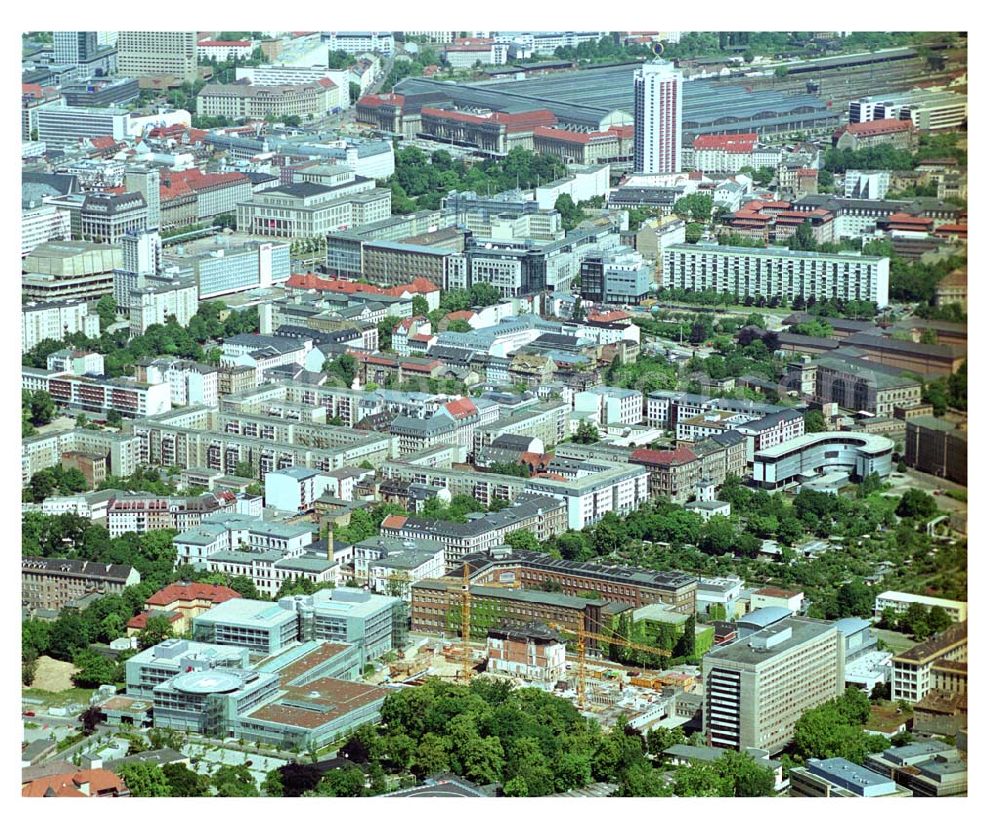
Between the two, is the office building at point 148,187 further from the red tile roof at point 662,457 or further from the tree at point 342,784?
the tree at point 342,784

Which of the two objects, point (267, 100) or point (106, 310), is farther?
point (267, 100)

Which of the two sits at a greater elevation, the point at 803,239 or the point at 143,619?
the point at 803,239

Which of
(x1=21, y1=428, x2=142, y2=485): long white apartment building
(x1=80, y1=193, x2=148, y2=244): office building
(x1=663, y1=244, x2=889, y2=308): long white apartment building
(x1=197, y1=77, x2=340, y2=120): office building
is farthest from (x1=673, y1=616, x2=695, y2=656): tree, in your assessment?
(x1=197, y1=77, x2=340, y2=120): office building

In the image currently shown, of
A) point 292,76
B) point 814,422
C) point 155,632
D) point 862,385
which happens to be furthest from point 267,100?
point 155,632

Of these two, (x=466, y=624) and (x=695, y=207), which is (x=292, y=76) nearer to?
(x=695, y=207)

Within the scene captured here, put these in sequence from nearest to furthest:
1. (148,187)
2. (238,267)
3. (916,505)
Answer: (916,505) → (238,267) → (148,187)

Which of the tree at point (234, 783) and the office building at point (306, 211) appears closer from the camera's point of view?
the tree at point (234, 783)

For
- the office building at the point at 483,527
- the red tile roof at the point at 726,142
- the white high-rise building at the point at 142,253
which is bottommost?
the office building at the point at 483,527

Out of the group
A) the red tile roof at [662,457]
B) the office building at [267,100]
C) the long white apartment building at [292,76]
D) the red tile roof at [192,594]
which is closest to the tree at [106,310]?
the red tile roof at [662,457]

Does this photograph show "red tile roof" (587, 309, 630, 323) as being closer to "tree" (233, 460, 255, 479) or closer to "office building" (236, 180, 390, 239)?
"office building" (236, 180, 390, 239)
